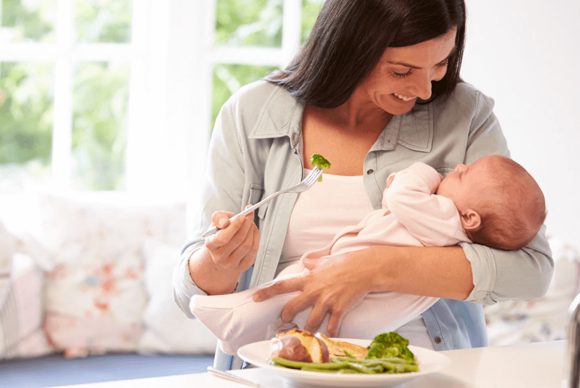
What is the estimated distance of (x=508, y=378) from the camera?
93cm

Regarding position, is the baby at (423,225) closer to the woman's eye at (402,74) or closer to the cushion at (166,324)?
the woman's eye at (402,74)

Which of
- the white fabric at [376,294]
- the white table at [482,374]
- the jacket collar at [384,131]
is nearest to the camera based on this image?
the white table at [482,374]

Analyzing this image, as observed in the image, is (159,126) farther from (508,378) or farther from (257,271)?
(508,378)

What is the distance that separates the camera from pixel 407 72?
4.22 ft

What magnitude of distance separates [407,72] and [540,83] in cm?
175

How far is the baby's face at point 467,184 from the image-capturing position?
1.24 meters

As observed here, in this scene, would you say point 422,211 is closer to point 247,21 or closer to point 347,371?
point 347,371

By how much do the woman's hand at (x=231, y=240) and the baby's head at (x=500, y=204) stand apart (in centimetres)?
47

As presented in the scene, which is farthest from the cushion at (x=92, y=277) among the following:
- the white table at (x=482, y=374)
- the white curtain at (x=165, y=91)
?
the white table at (x=482, y=374)

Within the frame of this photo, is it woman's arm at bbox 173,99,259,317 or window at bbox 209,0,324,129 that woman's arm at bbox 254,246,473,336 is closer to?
woman's arm at bbox 173,99,259,317

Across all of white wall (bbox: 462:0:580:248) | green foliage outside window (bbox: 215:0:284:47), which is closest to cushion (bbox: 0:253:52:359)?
green foliage outside window (bbox: 215:0:284:47)

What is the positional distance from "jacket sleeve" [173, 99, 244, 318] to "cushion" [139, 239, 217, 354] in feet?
4.22

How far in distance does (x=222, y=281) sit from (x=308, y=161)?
1.21 feet

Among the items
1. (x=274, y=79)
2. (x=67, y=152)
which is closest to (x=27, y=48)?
(x=67, y=152)
